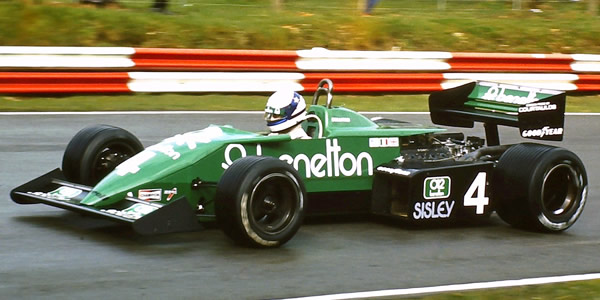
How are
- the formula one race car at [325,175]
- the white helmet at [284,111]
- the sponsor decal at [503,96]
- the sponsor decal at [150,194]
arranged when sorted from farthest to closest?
1. the sponsor decal at [503,96]
2. the white helmet at [284,111]
3. the sponsor decal at [150,194]
4. the formula one race car at [325,175]

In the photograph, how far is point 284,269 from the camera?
661 centimetres

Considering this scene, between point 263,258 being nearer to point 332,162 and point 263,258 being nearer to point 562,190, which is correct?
point 332,162

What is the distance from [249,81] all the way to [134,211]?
7.84 metres

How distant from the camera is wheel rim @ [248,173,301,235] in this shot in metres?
7.00

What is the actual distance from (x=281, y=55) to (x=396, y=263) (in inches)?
321

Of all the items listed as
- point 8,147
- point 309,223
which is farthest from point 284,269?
point 8,147

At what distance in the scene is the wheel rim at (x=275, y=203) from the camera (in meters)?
Result: 7.00

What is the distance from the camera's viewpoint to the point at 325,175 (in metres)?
7.85

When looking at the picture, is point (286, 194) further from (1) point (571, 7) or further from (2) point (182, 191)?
(1) point (571, 7)

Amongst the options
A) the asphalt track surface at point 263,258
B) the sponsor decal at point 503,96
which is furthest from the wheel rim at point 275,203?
the sponsor decal at point 503,96

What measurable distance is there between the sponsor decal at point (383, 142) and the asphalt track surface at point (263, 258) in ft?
2.13

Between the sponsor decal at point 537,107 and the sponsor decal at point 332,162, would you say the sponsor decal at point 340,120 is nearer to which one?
the sponsor decal at point 332,162

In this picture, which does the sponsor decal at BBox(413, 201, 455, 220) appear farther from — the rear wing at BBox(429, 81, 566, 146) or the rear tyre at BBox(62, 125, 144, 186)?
the rear tyre at BBox(62, 125, 144, 186)

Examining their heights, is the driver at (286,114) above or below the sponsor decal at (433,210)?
above
